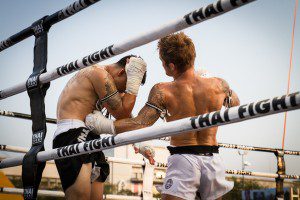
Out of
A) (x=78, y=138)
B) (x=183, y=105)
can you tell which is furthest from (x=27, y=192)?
(x=183, y=105)

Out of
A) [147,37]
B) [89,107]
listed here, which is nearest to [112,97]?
[89,107]

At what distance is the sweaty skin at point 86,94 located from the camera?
113 inches

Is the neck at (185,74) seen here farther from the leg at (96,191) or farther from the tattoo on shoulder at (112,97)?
the leg at (96,191)

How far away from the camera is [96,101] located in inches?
120

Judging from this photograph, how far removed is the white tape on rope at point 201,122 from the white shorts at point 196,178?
2.74 feet

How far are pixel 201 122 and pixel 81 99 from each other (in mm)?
1667

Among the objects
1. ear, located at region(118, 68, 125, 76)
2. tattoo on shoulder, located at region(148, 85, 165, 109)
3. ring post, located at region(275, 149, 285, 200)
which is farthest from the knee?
ring post, located at region(275, 149, 285, 200)

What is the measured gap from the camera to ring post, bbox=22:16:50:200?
90.5 inches

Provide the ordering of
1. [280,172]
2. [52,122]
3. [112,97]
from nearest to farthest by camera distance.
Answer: [112,97]
[52,122]
[280,172]

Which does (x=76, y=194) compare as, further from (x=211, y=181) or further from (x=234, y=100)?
(x=234, y=100)

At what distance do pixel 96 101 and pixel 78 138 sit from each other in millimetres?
314

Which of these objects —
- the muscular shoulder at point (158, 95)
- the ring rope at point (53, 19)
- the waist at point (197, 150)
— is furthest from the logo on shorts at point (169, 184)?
the ring rope at point (53, 19)

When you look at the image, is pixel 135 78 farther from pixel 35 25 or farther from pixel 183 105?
pixel 35 25

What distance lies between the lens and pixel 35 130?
2.36 meters
